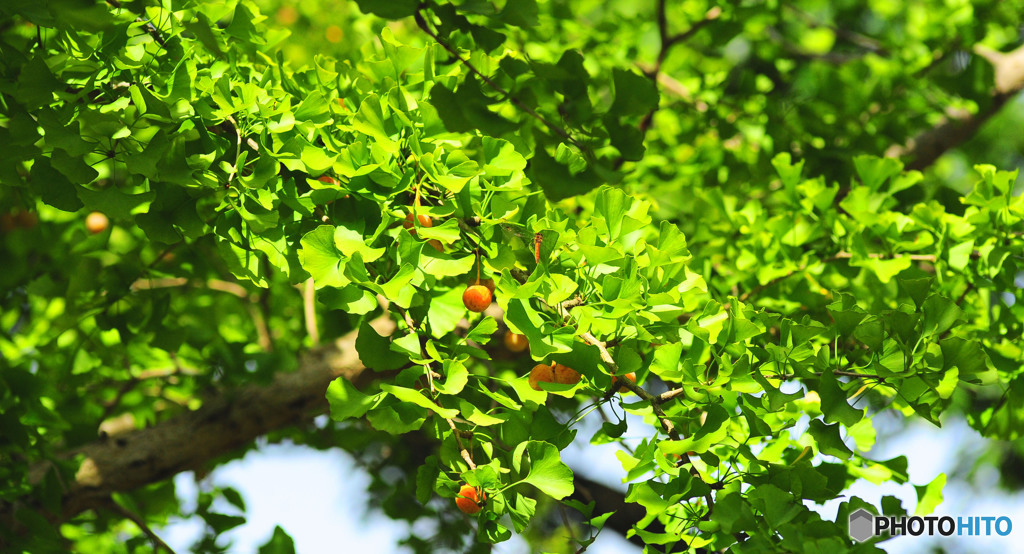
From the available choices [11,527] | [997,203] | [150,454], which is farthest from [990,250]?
[11,527]

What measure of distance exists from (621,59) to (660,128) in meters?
0.17

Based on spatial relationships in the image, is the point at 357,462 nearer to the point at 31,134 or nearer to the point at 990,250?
the point at 31,134

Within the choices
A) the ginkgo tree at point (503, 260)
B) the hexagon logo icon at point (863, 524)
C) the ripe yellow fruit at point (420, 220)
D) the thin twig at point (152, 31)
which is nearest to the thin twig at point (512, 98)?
the ginkgo tree at point (503, 260)

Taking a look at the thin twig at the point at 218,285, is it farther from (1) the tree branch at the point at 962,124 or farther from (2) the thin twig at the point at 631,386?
(1) the tree branch at the point at 962,124

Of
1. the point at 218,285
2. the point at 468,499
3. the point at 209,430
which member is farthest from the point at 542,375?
the point at 218,285

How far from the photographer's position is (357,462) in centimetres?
188

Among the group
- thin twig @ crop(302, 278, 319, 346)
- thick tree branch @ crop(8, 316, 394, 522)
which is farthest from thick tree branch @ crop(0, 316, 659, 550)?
thin twig @ crop(302, 278, 319, 346)

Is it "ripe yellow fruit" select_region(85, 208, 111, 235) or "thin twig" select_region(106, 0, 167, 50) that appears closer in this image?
"thin twig" select_region(106, 0, 167, 50)

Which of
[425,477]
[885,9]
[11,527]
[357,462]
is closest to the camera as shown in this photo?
[425,477]

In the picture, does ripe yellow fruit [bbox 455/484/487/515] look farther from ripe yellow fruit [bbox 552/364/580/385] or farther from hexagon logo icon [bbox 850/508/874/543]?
hexagon logo icon [bbox 850/508/874/543]

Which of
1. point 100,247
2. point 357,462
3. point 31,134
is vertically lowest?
point 357,462

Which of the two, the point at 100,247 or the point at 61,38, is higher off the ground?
the point at 61,38

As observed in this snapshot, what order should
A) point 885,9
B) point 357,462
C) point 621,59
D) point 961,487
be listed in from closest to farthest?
point 621,59, point 357,462, point 885,9, point 961,487

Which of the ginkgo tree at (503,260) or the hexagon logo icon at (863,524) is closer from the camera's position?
the ginkgo tree at (503,260)
